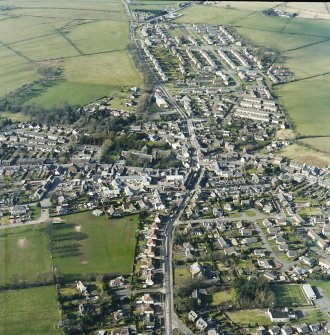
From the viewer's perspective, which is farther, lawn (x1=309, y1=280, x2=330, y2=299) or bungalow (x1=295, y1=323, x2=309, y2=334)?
lawn (x1=309, y1=280, x2=330, y2=299)

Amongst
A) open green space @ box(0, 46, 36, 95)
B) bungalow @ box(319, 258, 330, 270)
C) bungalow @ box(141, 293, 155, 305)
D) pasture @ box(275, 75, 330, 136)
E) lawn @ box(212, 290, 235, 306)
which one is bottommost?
pasture @ box(275, 75, 330, 136)

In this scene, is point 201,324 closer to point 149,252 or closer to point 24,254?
point 149,252

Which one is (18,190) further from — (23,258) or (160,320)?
(160,320)

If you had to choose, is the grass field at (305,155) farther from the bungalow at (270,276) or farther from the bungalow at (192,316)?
the bungalow at (192,316)

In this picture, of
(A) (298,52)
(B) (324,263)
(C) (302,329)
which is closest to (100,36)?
(A) (298,52)

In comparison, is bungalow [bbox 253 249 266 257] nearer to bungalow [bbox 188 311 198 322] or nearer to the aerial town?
the aerial town

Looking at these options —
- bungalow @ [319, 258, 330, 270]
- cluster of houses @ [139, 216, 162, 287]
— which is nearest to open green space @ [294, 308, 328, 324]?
bungalow @ [319, 258, 330, 270]

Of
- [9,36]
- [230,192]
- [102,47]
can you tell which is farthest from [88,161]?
[9,36]
